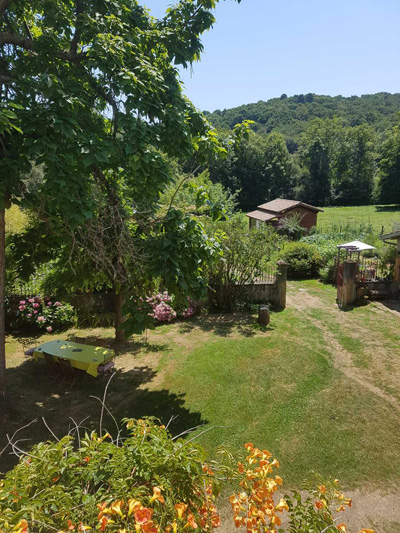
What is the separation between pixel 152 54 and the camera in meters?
8.22

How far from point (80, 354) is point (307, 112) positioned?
421 feet

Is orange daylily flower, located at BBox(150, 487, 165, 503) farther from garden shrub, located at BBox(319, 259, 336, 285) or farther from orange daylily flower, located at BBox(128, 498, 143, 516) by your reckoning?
garden shrub, located at BBox(319, 259, 336, 285)

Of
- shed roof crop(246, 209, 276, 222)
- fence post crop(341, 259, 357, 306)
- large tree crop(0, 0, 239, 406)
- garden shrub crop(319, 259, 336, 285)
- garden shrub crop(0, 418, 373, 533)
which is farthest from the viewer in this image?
shed roof crop(246, 209, 276, 222)

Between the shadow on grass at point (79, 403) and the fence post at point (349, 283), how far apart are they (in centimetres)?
980

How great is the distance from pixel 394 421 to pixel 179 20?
33.3ft

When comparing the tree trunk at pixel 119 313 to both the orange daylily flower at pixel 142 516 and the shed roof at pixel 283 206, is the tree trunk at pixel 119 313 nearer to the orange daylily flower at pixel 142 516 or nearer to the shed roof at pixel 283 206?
the orange daylily flower at pixel 142 516

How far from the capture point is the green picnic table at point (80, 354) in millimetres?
8555

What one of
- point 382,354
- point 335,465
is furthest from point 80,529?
point 382,354

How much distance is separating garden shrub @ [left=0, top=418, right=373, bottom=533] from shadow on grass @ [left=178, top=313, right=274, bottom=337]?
982 cm

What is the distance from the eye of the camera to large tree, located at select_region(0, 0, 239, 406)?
18.6ft

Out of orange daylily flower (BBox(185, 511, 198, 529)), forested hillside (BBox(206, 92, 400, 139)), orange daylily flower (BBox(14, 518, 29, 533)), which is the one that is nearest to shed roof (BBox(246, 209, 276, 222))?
orange daylily flower (BBox(185, 511, 198, 529))

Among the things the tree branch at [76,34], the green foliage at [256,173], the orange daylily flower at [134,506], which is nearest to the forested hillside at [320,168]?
the green foliage at [256,173]

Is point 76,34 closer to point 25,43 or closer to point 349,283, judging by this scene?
point 25,43

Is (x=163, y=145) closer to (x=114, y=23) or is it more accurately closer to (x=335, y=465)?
(x=114, y=23)
